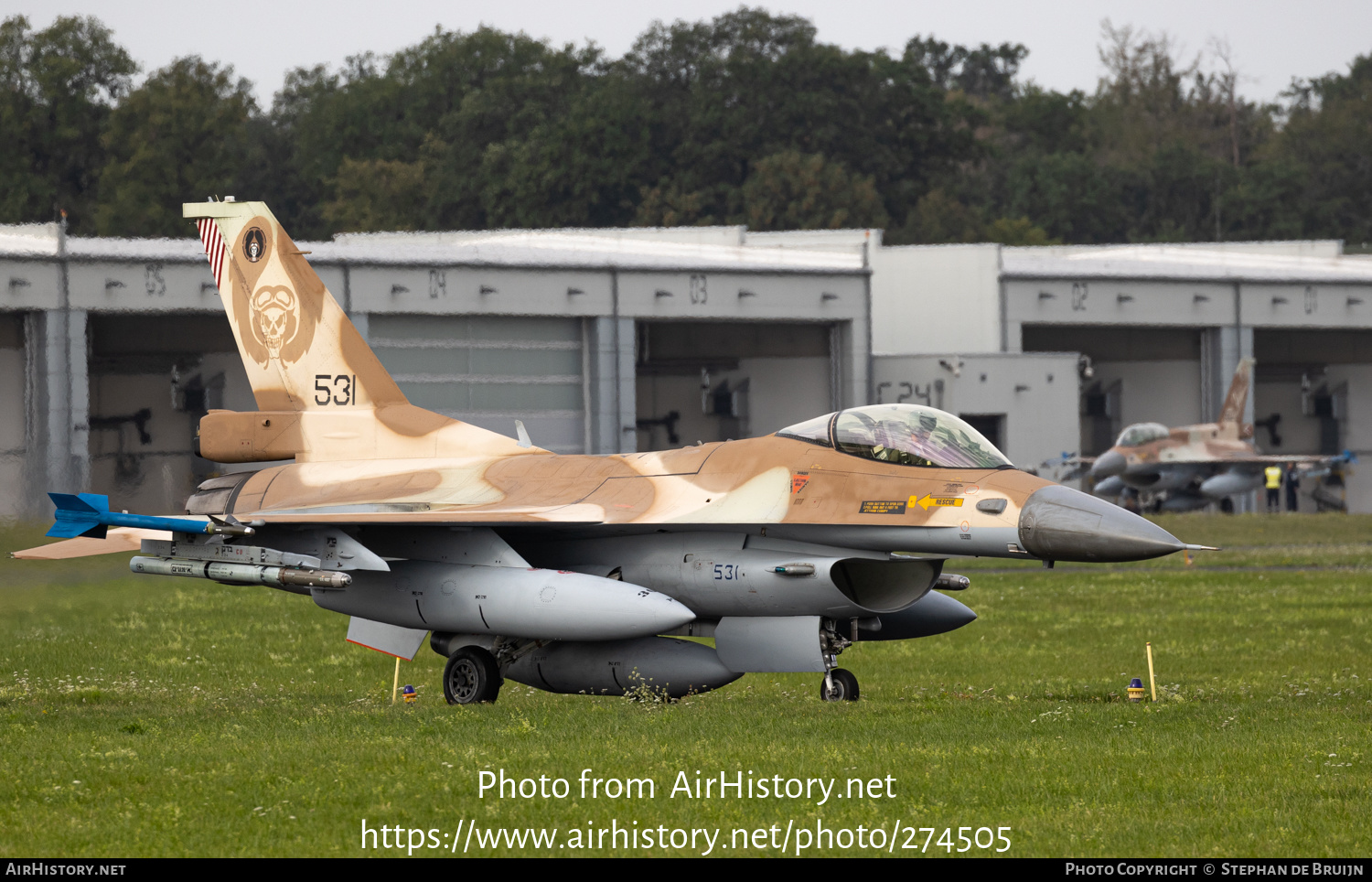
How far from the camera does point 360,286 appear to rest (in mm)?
42938

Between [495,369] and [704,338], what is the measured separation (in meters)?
9.77

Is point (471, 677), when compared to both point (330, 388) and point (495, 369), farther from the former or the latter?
point (495, 369)

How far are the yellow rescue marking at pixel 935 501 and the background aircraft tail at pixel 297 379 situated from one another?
504cm

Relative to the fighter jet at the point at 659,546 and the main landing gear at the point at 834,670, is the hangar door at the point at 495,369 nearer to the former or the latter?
the fighter jet at the point at 659,546

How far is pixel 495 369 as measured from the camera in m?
45.7

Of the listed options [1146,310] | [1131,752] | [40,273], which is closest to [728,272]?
[1146,310]

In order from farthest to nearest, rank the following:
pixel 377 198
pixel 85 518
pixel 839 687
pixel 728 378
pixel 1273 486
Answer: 1. pixel 377 198
2. pixel 1273 486
3. pixel 728 378
4. pixel 839 687
5. pixel 85 518

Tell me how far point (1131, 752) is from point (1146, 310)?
44567 millimetres

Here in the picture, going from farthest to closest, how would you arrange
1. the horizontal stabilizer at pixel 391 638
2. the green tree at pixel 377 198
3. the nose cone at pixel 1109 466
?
the green tree at pixel 377 198 < the nose cone at pixel 1109 466 < the horizontal stabilizer at pixel 391 638

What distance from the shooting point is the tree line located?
8606 centimetres

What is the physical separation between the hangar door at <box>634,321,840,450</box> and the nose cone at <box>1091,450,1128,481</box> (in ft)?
29.2

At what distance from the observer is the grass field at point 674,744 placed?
9367 mm

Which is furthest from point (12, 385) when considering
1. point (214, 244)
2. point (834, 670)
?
point (834, 670)

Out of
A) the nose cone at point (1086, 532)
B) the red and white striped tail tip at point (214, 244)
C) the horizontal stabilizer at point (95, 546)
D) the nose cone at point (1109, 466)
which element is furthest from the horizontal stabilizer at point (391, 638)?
the nose cone at point (1109, 466)
